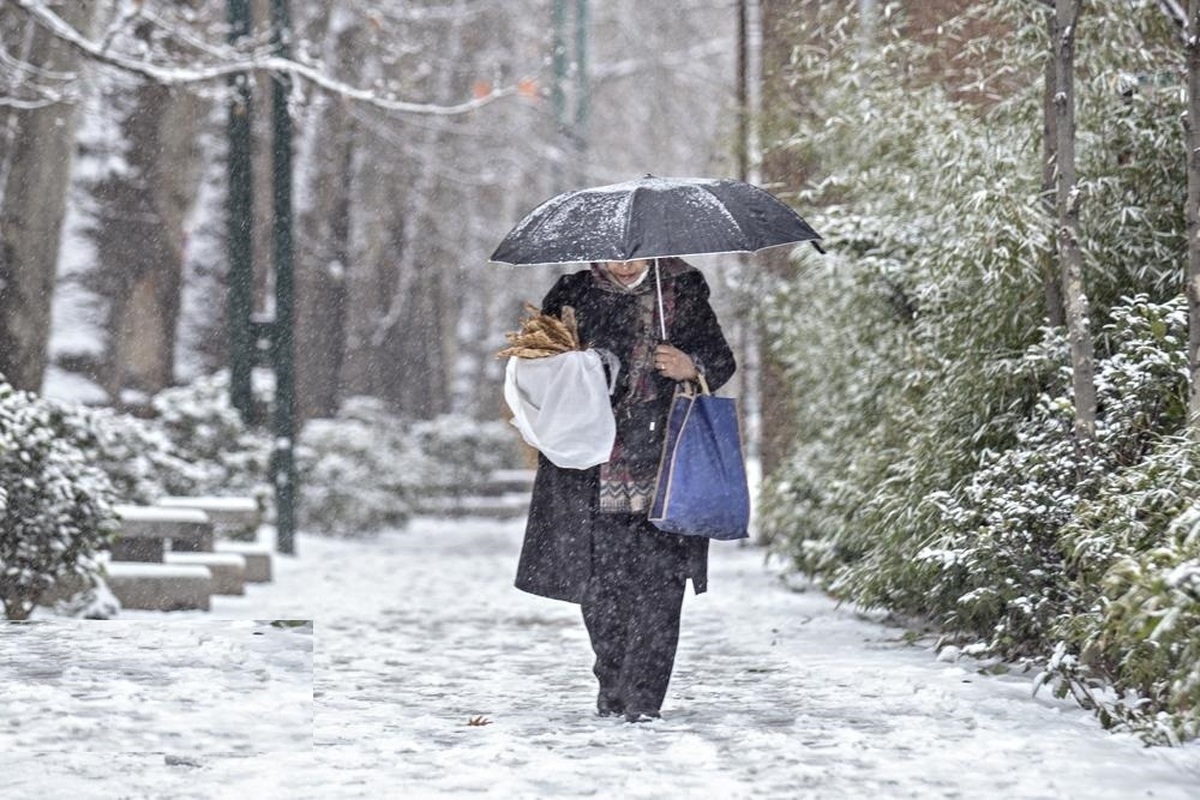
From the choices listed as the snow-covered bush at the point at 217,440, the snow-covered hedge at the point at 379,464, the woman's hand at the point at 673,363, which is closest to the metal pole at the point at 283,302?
the snow-covered bush at the point at 217,440

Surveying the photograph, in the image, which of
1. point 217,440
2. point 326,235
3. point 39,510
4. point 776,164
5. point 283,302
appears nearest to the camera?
point 39,510

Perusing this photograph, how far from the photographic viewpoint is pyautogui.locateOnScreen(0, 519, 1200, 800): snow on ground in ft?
18.2

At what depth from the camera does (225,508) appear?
46.1 ft

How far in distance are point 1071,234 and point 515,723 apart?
303 centimetres

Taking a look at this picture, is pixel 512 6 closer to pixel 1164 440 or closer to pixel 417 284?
pixel 417 284

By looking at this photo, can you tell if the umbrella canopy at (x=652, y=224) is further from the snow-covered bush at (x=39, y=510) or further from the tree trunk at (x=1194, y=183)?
the snow-covered bush at (x=39, y=510)

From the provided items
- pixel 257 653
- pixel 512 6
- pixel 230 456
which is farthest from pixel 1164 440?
pixel 512 6

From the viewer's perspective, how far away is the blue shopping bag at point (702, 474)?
6637 millimetres

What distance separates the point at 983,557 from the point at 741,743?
177 cm

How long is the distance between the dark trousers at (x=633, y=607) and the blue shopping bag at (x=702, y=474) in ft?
0.67

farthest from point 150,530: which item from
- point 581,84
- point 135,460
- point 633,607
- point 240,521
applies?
point 581,84

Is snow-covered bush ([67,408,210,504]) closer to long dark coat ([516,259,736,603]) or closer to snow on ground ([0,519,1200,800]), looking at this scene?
snow on ground ([0,519,1200,800])

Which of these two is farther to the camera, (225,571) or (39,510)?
(225,571)

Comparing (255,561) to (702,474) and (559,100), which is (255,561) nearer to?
(702,474)
